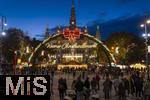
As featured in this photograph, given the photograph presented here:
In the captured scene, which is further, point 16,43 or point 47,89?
point 16,43

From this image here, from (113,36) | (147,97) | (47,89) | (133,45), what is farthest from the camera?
(113,36)

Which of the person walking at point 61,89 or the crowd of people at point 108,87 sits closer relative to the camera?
the crowd of people at point 108,87

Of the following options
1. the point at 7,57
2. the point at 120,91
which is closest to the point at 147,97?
the point at 120,91

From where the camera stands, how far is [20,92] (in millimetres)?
8320

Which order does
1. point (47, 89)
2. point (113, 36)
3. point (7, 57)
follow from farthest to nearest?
1. point (113, 36)
2. point (7, 57)
3. point (47, 89)

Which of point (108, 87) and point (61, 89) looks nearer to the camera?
point (61, 89)

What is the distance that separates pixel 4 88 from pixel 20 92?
0.35 meters

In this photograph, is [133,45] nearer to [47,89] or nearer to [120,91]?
[120,91]

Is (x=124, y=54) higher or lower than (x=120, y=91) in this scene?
higher

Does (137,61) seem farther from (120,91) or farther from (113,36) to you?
(120,91)

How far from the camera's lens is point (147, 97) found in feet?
81.9

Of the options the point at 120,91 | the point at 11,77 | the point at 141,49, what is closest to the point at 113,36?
the point at 141,49

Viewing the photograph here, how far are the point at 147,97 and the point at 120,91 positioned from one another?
5.37 ft

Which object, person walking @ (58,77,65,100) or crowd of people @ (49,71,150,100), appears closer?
crowd of people @ (49,71,150,100)
